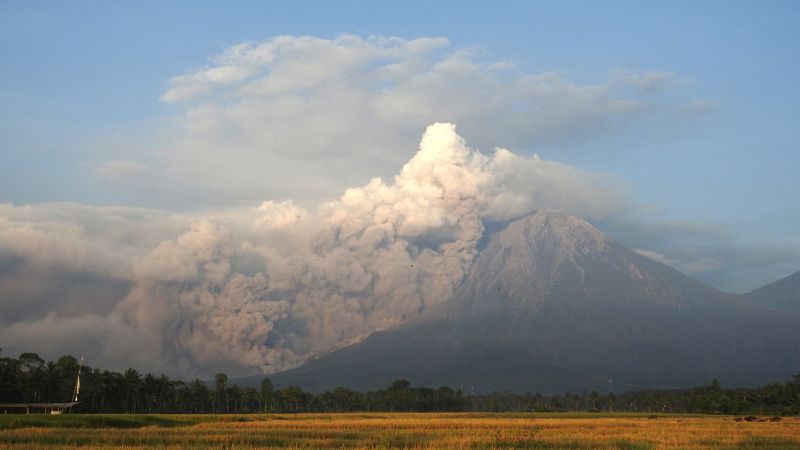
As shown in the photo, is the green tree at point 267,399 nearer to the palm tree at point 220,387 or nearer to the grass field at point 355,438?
the palm tree at point 220,387

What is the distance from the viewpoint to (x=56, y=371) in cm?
9844

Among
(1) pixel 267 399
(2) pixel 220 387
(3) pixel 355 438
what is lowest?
(3) pixel 355 438

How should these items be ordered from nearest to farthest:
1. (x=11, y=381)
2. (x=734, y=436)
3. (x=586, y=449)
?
(x=586, y=449) → (x=734, y=436) → (x=11, y=381)

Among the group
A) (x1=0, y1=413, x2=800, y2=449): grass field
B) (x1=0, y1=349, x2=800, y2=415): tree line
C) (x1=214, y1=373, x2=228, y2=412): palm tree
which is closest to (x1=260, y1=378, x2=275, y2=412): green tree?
(x1=0, y1=349, x2=800, y2=415): tree line

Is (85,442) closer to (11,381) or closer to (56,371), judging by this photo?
(11,381)

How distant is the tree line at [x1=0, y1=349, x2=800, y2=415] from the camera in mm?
96188

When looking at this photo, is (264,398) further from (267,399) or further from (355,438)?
(355,438)

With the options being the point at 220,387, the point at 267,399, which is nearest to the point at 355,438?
the point at 220,387

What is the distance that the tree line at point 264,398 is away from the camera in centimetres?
9619

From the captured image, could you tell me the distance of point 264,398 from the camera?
460ft

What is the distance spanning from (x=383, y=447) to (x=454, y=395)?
125 metres

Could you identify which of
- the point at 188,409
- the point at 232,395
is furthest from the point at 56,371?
the point at 232,395

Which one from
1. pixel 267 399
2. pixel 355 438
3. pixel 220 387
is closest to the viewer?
pixel 355 438

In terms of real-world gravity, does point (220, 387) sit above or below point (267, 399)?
above
